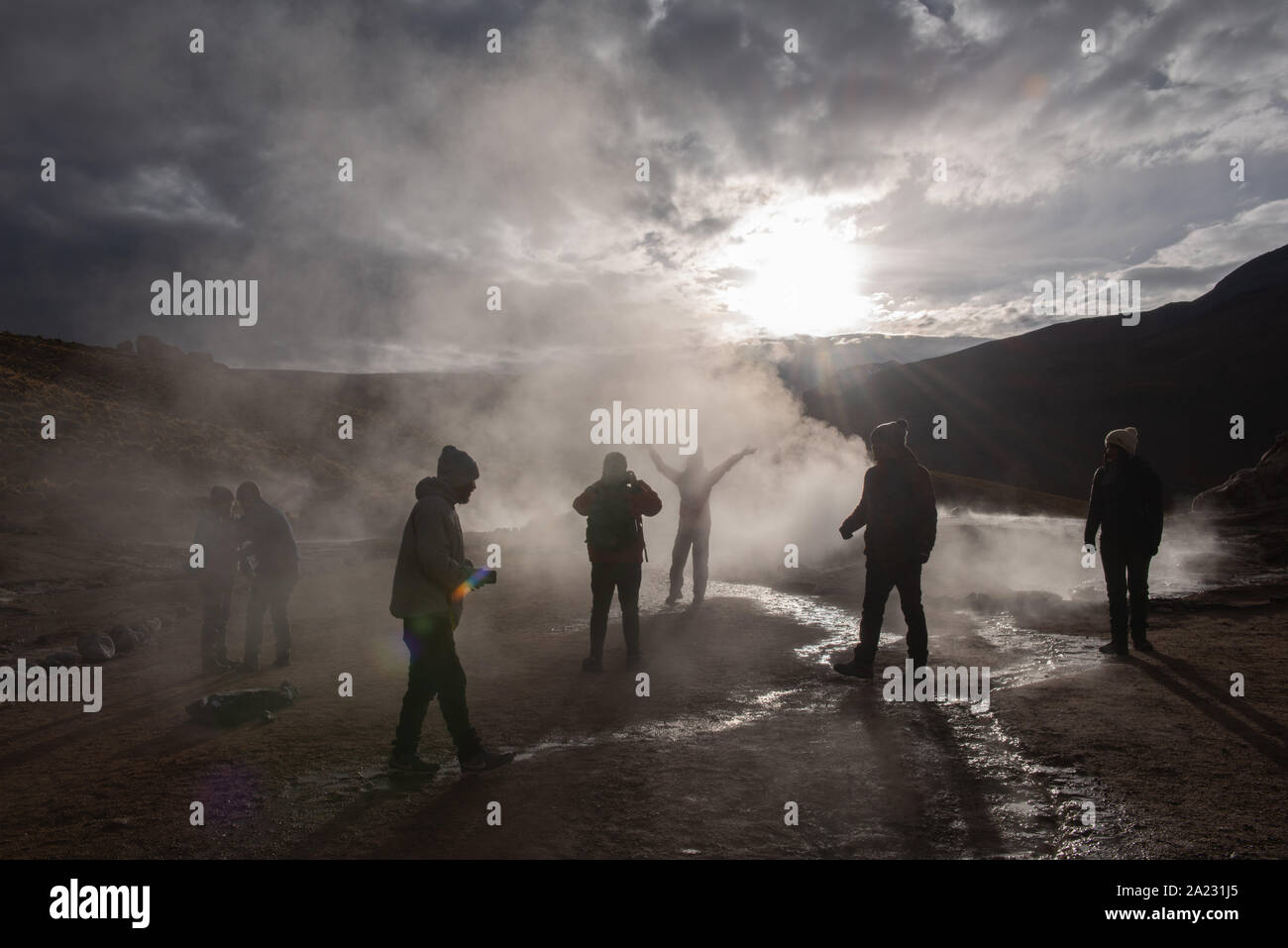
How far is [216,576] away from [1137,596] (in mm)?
8410

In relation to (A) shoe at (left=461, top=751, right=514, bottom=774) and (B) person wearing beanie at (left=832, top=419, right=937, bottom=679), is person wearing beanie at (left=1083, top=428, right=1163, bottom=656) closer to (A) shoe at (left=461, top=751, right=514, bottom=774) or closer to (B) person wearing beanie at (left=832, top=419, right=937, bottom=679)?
(B) person wearing beanie at (left=832, top=419, right=937, bottom=679)

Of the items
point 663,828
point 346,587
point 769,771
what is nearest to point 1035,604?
point 769,771

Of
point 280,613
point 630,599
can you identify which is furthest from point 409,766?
point 280,613

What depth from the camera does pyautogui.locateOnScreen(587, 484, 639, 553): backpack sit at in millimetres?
6223

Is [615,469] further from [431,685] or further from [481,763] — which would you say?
[481,763]

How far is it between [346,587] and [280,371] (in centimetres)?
7302

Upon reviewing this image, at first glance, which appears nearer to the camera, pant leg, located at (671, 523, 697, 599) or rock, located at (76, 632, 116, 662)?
rock, located at (76, 632, 116, 662)

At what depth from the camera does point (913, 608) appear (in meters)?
5.64

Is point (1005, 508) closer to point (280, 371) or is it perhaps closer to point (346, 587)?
point (346, 587)

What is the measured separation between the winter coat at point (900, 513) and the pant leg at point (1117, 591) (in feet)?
5.85

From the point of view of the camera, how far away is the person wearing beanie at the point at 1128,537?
19.9 feet

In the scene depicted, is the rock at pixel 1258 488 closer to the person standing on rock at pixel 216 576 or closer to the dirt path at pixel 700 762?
the dirt path at pixel 700 762

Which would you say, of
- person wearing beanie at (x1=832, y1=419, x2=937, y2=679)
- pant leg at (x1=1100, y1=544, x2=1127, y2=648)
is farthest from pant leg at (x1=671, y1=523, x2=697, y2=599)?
pant leg at (x1=1100, y1=544, x2=1127, y2=648)

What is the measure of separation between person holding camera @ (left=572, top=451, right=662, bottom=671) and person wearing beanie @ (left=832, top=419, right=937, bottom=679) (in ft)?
5.75
